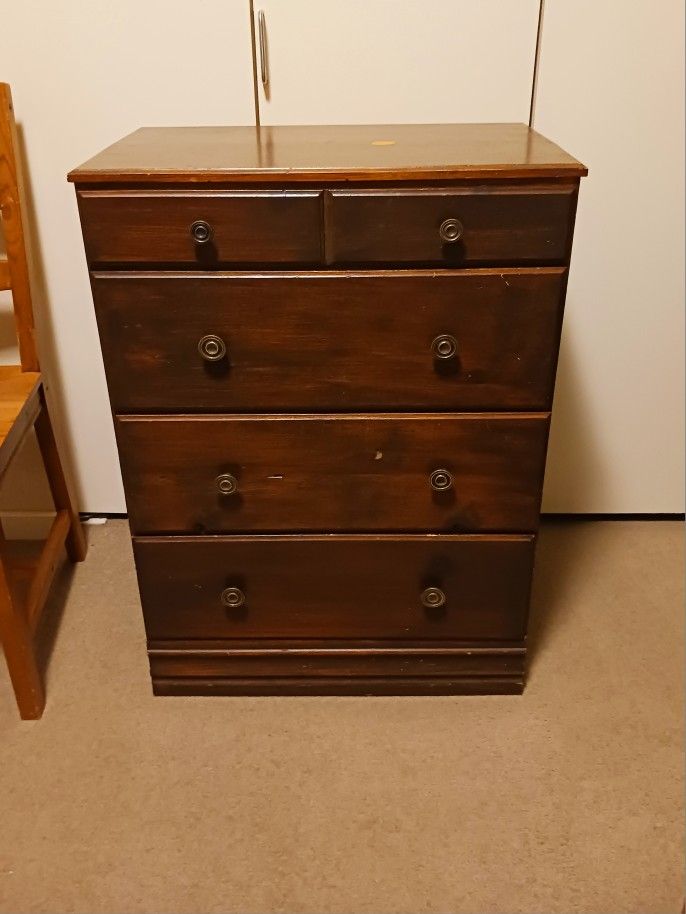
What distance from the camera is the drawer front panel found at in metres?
1.07

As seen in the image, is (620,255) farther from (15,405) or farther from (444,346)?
(15,405)

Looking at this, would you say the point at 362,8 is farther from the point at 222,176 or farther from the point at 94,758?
the point at 94,758

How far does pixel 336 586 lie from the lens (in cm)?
137

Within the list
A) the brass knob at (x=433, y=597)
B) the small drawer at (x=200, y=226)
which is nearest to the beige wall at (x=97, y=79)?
the small drawer at (x=200, y=226)

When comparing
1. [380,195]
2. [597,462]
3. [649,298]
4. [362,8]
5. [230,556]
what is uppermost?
[362,8]

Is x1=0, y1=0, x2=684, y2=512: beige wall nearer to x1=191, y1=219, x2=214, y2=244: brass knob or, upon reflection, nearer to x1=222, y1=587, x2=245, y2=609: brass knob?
x1=191, y1=219, x2=214, y2=244: brass knob

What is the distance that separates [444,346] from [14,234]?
83cm

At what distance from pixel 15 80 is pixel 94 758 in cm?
122

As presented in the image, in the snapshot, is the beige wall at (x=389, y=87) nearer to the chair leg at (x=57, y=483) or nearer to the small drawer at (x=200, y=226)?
the chair leg at (x=57, y=483)

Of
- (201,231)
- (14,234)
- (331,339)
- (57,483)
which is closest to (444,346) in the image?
(331,339)

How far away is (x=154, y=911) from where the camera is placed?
3.72 feet

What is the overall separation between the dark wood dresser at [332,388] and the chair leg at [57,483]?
1.44 ft

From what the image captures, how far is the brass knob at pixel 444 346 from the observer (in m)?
1.15

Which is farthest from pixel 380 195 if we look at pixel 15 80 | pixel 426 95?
pixel 15 80
